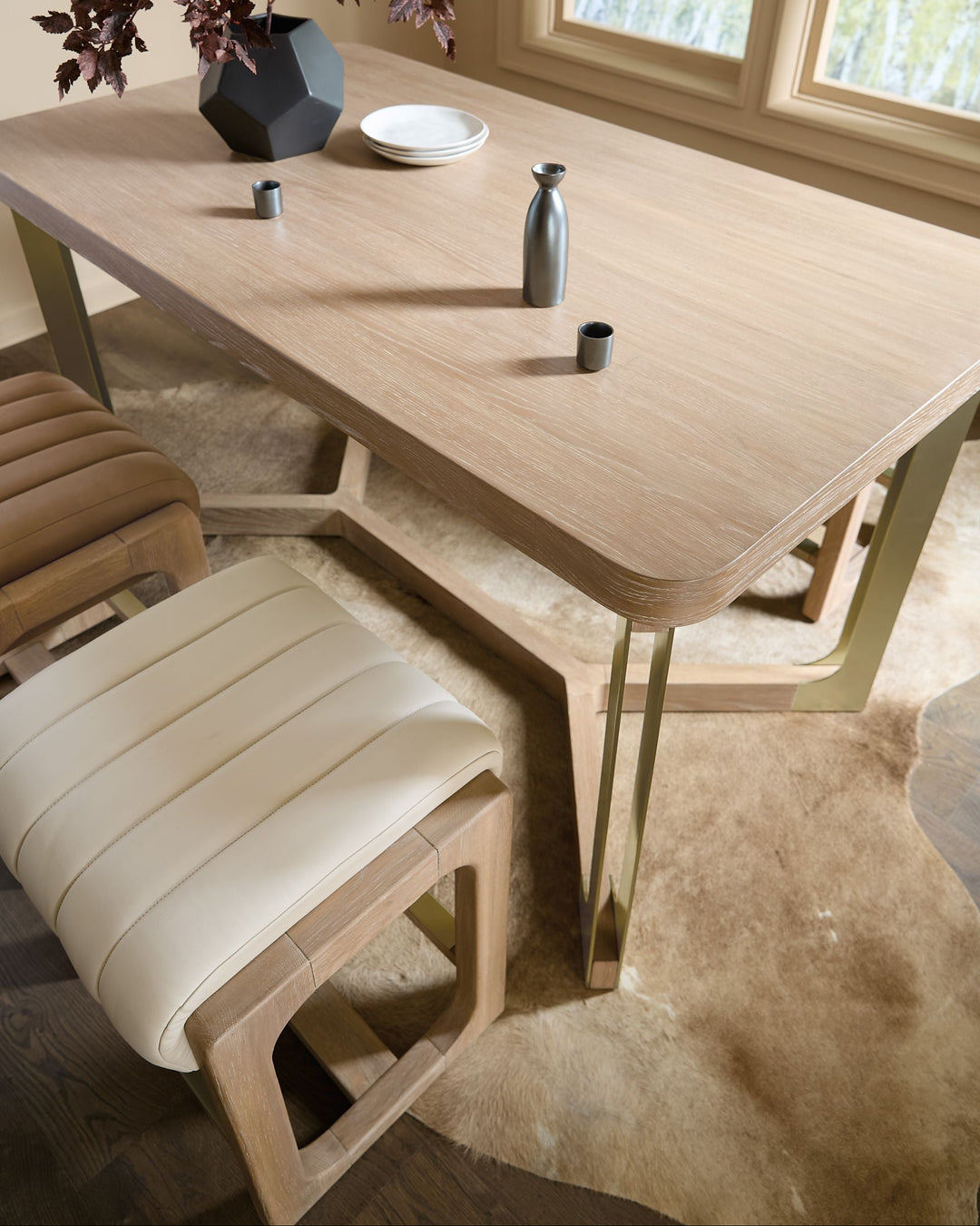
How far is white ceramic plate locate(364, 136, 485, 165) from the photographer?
164 centimetres

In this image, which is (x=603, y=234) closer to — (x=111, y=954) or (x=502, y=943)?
(x=502, y=943)

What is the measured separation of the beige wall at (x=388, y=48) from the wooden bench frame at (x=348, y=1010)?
A: 225cm

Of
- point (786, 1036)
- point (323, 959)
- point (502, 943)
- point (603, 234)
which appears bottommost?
point (786, 1036)

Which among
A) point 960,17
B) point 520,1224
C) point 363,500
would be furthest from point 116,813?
point 960,17

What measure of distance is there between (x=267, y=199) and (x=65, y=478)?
0.51m

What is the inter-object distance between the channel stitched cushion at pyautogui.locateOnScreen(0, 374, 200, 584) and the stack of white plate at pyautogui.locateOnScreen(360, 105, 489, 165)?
0.65 metres

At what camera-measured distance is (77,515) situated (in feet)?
4.58

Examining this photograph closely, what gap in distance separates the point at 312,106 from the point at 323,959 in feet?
4.48

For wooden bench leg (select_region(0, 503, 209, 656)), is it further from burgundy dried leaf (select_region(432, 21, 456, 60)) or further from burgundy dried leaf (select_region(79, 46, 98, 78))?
burgundy dried leaf (select_region(432, 21, 456, 60))

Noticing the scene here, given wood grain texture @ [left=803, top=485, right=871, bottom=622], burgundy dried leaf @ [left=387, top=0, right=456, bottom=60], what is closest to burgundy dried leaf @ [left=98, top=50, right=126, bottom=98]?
burgundy dried leaf @ [left=387, top=0, right=456, bottom=60]

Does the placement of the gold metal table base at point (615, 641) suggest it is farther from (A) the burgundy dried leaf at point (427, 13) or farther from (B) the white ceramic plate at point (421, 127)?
(A) the burgundy dried leaf at point (427, 13)

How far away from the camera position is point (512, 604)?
6.66 feet

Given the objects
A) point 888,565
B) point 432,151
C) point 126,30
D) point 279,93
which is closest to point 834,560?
point 888,565

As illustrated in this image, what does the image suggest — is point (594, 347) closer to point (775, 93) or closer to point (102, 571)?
point (102, 571)
